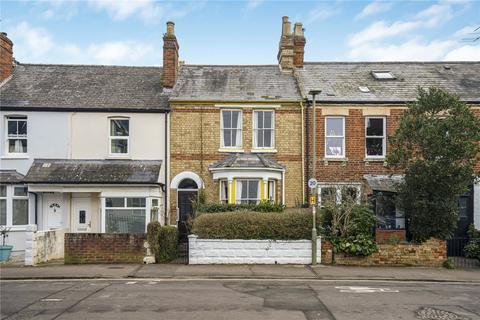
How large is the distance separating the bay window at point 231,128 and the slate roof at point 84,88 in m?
2.80

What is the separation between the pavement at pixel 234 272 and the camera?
15680 mm

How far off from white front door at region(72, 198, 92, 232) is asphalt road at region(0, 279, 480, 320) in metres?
7.94

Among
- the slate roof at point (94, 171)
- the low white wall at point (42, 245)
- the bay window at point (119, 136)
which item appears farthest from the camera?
the bay window at point (119, 136)

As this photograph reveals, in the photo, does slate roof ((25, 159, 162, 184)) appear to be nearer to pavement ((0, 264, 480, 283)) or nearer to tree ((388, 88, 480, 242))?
pavement ((0, 264, 480, 283))

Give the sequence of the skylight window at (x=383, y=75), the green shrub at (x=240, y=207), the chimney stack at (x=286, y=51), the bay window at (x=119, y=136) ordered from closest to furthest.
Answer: the green shrub at (x=240, y=207), the bay window at (x=119, y=136), the skylight window at (x=383, y=75), the chimney stack at (x=286, y=51)

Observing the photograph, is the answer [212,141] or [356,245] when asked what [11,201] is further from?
[356,245]

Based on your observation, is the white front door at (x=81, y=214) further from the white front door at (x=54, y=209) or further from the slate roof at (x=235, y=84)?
the slate roof at (x=235, y=84)

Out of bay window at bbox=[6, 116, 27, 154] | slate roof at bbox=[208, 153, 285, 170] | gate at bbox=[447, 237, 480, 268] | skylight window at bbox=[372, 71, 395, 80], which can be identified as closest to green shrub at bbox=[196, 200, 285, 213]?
slate roof at bbox=[208, 153, 285, 170]

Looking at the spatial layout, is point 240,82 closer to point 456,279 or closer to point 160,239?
point 160,239

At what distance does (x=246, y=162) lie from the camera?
2275cm

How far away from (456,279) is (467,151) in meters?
4.75

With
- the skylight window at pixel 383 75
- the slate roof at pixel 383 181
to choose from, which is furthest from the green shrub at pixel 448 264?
the skylight window at pixel 383 75

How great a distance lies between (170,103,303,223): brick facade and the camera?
2350 centimetres

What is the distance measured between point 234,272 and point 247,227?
2379mm
